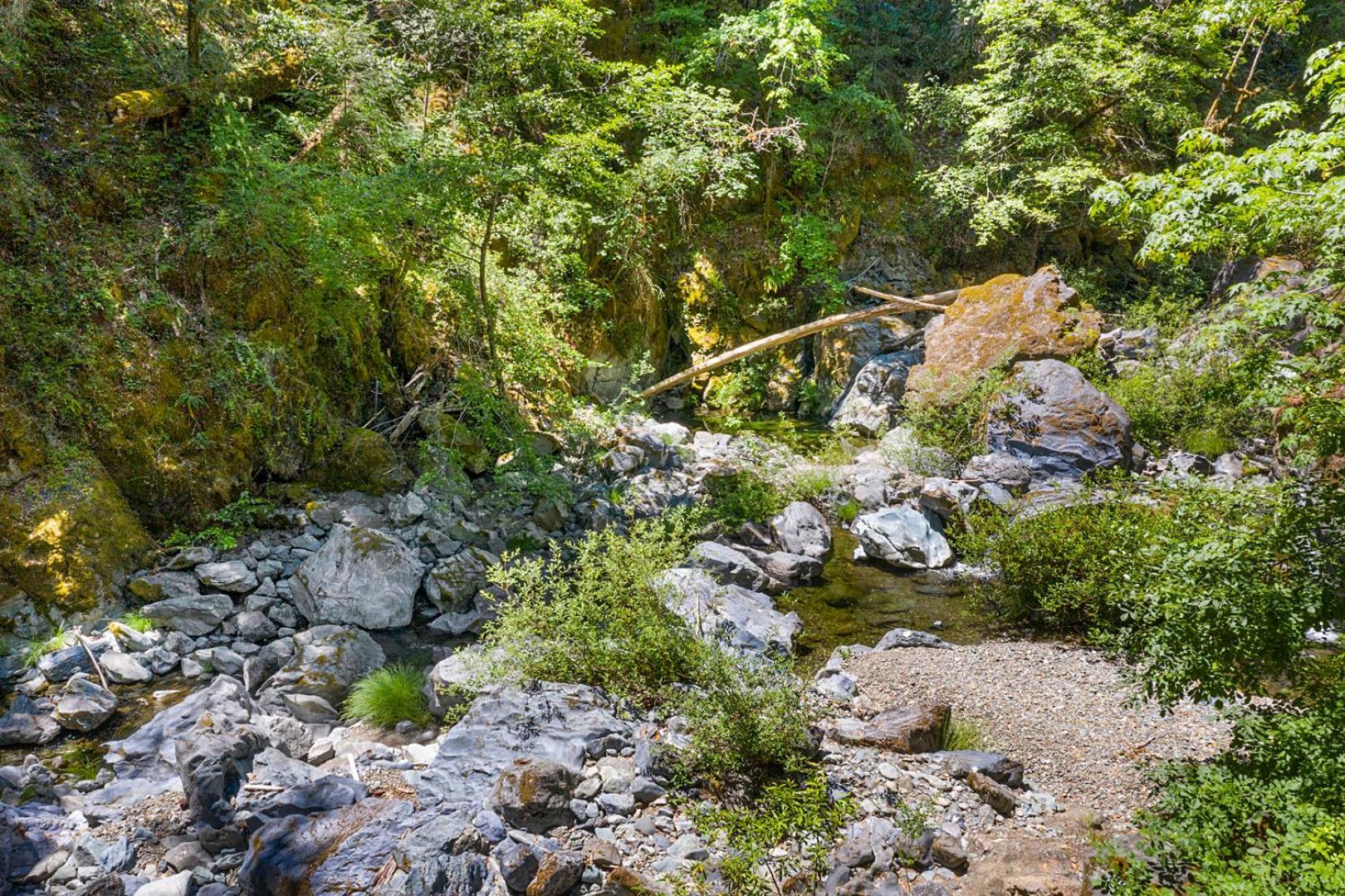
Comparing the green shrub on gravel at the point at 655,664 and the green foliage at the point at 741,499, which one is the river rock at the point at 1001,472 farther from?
the green shrub on gravel at the point at 655,664

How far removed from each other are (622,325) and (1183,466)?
27.5ft

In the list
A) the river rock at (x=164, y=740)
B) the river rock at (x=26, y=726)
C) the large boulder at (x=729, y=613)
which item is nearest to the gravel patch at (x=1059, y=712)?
the large boulder at (x=729, y=613)

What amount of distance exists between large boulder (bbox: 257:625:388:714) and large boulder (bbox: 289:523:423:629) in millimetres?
411

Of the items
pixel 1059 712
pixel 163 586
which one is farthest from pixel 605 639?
pixel 163 586

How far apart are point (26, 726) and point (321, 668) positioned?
1.60 meters

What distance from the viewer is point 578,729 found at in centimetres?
396

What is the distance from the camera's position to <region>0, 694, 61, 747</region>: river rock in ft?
13.3

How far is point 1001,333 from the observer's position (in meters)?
10.9

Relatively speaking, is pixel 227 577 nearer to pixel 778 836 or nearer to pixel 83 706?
pixel 83 706

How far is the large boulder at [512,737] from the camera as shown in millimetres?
3605

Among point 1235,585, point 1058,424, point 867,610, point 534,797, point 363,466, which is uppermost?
point 1235,585

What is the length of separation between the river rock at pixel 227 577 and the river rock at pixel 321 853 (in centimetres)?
294

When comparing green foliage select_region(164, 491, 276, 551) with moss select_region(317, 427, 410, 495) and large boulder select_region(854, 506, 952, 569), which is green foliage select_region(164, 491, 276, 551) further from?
large boulder select_region(854, 506, 952, 569)

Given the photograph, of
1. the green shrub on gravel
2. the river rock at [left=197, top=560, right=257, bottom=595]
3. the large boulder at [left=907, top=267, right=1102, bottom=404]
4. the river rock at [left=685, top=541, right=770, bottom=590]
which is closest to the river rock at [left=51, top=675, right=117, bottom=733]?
the river rock at [left=197, top=560, right=257, bottom=595]
